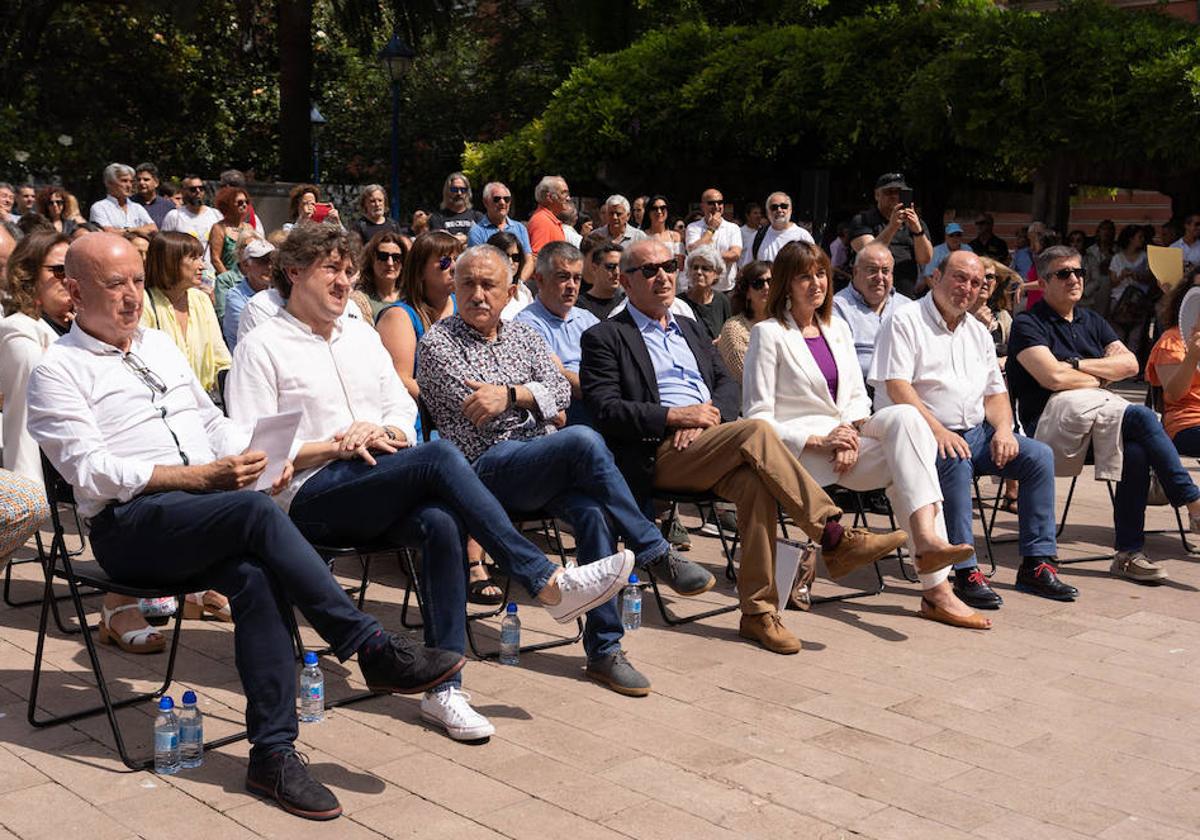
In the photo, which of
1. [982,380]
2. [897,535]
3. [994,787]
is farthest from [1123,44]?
[994,787]

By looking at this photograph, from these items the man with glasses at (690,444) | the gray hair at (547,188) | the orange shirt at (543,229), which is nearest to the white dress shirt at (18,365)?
the man with glasses at (690,444)

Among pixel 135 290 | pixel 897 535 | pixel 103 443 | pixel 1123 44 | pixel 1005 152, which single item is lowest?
pixel 897 535

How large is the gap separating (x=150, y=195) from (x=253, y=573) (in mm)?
11177

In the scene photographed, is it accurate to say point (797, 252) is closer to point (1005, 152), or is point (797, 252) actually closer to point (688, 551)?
Answer: point (688, 551)

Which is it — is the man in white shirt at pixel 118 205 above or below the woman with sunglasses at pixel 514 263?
above

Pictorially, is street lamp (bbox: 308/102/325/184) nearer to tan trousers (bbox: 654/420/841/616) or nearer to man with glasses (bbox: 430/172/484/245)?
man with glasses (bbox: 430/172/484/245)

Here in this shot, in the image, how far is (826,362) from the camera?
6258 mm

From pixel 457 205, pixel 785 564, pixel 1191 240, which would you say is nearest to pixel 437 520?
pixel 785 564

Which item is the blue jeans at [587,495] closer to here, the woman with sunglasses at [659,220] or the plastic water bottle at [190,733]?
the plastic water bottle at [190,733]

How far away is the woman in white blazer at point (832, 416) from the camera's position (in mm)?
5887

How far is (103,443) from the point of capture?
4.25 m

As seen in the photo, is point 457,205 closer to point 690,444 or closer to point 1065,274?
point 1065,274

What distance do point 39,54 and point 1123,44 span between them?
1811 cm

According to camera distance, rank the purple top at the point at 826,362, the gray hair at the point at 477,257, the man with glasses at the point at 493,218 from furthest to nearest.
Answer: the man with glasses at the point at 493,218 → the purple top at the point at 826,362 → the gray hair at the point at 477,257
